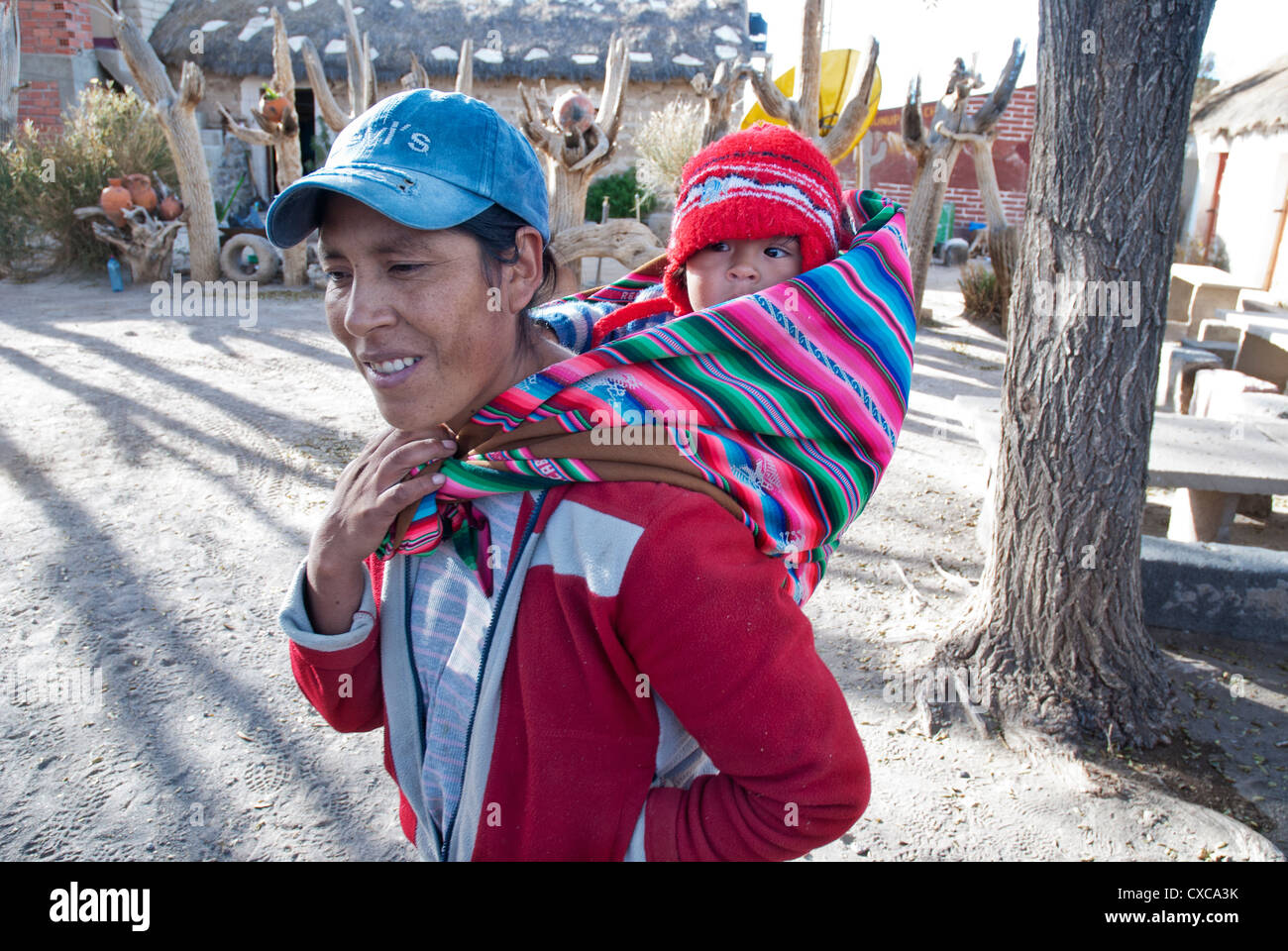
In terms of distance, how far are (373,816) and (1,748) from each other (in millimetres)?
1376

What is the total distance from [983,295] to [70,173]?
12.8 m

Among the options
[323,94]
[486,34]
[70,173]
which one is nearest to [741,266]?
[323,94]

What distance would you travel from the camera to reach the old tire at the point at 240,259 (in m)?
12.2

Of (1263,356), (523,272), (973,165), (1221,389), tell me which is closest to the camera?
(523,272)

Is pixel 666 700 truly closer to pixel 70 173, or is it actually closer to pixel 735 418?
pixel 735 418

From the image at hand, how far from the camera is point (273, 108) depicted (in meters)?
11.5

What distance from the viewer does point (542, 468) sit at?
105 centimetres

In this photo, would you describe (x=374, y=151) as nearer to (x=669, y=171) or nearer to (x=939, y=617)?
(x=939, y=617)

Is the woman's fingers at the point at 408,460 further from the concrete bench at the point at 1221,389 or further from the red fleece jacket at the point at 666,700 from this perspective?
the concrete bench at the point at 1221,389

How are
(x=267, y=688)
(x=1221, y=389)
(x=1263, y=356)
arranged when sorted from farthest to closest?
(x=1263, y=356) < (x=1221, y=389) < (x=267, y=688)

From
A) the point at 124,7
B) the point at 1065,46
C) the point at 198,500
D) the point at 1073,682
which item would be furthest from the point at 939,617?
the point at 124,7

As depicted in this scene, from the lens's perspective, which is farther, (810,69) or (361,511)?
(810,69)

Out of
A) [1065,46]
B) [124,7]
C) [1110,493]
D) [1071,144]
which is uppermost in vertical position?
[124,7]

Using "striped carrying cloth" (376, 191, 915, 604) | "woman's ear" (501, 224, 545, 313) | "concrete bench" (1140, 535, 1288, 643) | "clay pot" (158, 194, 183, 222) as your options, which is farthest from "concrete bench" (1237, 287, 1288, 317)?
"clay pot" (158, 194, 183, 222)
